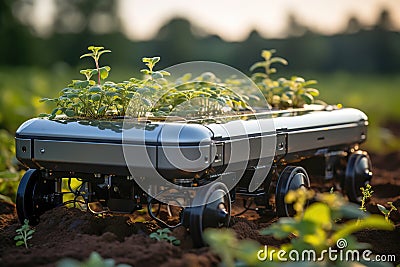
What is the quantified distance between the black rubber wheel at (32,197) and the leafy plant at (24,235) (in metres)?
0.18

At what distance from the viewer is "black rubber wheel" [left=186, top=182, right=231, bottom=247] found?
4016mm

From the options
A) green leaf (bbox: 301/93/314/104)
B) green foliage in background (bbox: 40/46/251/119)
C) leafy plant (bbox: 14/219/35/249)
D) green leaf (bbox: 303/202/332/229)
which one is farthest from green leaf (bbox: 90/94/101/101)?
green leaf (bbox: 301/93/314/104)

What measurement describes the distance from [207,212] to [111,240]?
542 millimetres

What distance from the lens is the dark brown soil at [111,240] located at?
3.68m

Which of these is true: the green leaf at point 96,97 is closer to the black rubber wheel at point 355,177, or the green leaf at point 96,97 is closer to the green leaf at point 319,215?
the green leaf at point 319,215

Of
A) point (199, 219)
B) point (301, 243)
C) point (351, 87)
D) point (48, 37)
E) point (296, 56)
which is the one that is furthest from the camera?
point (48, 37)

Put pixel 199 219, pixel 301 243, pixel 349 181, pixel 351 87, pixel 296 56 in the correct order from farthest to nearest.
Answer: pixel 296 56 < pixel 351 87 < pixel 349 181 < pixel 199 219 < pixel 301 243

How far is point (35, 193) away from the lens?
15.5ft

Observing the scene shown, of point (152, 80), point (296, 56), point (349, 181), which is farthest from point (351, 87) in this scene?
point (152, 80)

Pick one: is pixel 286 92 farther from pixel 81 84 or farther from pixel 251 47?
pixel 251 47

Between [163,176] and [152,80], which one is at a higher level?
[152,80]

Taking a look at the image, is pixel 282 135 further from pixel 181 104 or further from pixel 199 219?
pixel 199 219

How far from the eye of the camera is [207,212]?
4070mm

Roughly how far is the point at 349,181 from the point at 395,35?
24270 mm
